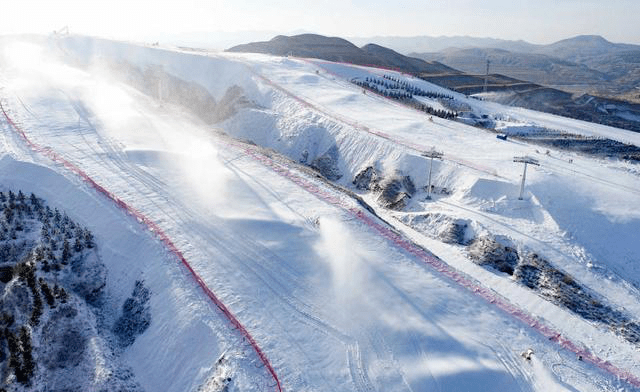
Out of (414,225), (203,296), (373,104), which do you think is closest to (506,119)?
(373,104)

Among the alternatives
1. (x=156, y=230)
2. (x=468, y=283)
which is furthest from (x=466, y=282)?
(x=156, y=230)

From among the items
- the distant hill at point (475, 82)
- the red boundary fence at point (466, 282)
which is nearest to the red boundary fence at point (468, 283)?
the red boundary fence at point (466, 282)

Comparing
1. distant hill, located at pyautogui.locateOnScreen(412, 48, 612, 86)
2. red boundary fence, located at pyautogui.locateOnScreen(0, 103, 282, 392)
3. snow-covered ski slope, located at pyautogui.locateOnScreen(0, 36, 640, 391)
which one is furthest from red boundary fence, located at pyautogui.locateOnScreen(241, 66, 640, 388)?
distant hill, located at pyautogui.locateOnScreen(412, 48, 612, 86)

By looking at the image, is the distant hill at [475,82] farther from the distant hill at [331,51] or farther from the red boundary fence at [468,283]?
the red boundary fence at [468,283]

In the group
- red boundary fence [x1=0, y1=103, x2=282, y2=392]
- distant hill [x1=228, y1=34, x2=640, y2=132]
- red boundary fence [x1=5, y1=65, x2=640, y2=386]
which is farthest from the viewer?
distant hill [x1=228, y1=34, x2=640, y2=132]

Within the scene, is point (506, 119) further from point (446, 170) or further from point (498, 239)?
point (498, 239)

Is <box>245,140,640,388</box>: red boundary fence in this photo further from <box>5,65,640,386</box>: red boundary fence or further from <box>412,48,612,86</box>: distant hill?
<box>412,48,612,86</box>: distant hill
